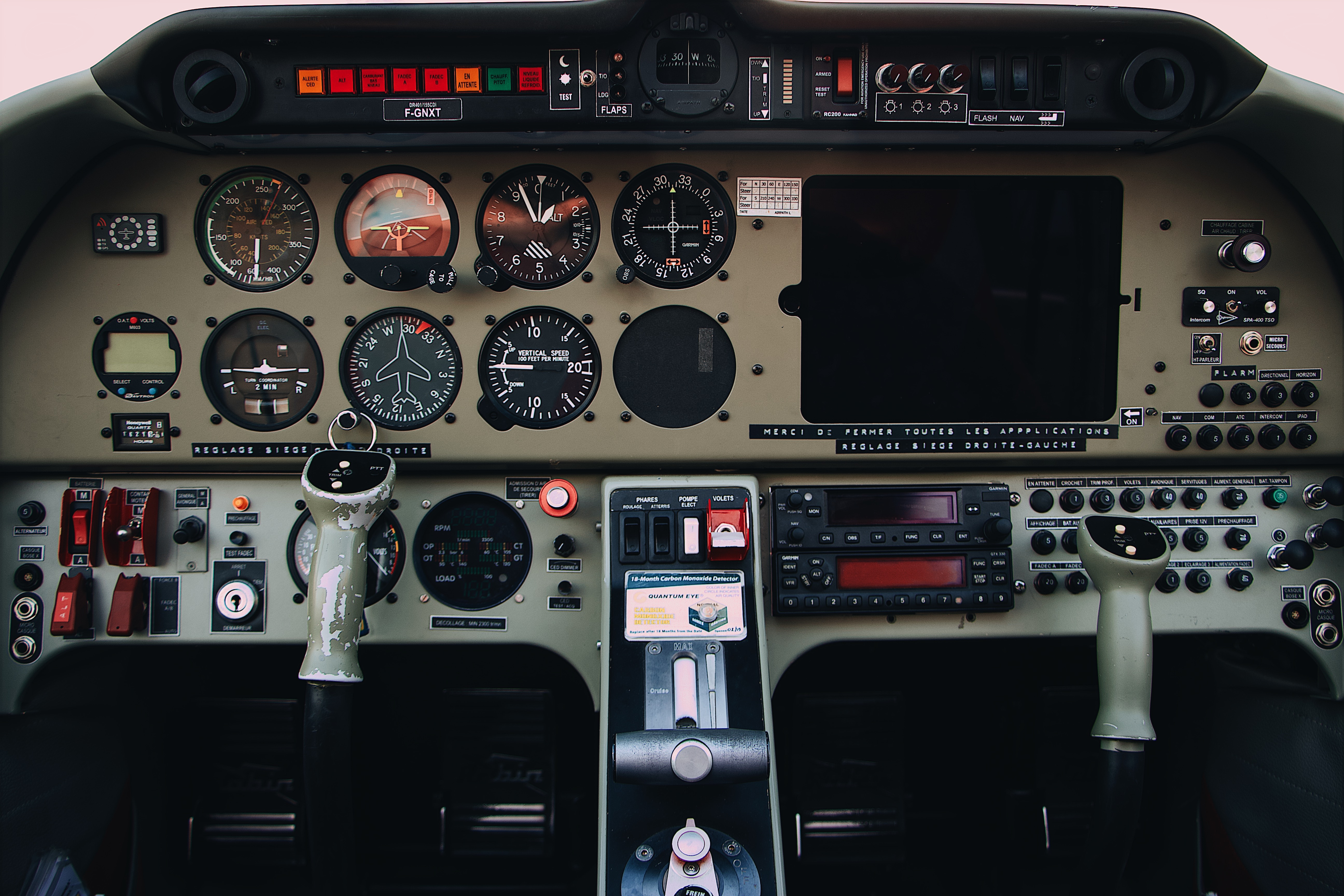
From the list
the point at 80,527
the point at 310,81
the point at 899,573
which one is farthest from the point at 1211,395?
the point at 80,527

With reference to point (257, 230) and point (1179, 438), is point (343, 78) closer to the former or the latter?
point (257, 230)

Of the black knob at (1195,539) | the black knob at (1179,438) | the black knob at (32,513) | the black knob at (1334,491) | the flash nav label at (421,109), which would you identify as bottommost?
the black knob at (1195,539)

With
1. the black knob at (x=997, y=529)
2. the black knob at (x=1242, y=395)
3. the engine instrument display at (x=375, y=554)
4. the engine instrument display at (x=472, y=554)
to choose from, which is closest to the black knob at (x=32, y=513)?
the engine instrument display at (x=375, y=554)

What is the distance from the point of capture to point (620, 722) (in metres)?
1.63

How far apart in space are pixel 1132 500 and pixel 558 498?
4.98ft

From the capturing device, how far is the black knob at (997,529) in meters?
1.87

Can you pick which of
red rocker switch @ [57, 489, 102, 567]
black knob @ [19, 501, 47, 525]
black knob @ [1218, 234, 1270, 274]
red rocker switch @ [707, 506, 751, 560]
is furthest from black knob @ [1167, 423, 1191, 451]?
black knob @ [19, 501, 47, 525]

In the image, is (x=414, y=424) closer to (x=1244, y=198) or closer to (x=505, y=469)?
(x=505, y=469)

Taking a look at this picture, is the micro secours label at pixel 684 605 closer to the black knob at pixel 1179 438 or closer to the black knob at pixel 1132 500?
the black knob at pixel 1132 500

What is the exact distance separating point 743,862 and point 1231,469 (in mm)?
1672

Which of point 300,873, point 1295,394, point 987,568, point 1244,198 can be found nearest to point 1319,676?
point 1295,394

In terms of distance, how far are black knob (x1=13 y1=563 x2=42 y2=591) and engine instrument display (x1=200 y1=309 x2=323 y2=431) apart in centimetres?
63

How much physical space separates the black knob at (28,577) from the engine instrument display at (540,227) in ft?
4.74

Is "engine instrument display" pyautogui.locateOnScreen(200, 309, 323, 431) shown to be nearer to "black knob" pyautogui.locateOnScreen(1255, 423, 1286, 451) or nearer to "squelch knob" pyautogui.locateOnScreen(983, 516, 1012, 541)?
"squelch knob" pyautogui.locateOnScreen(983, 516, 1012, 541)
